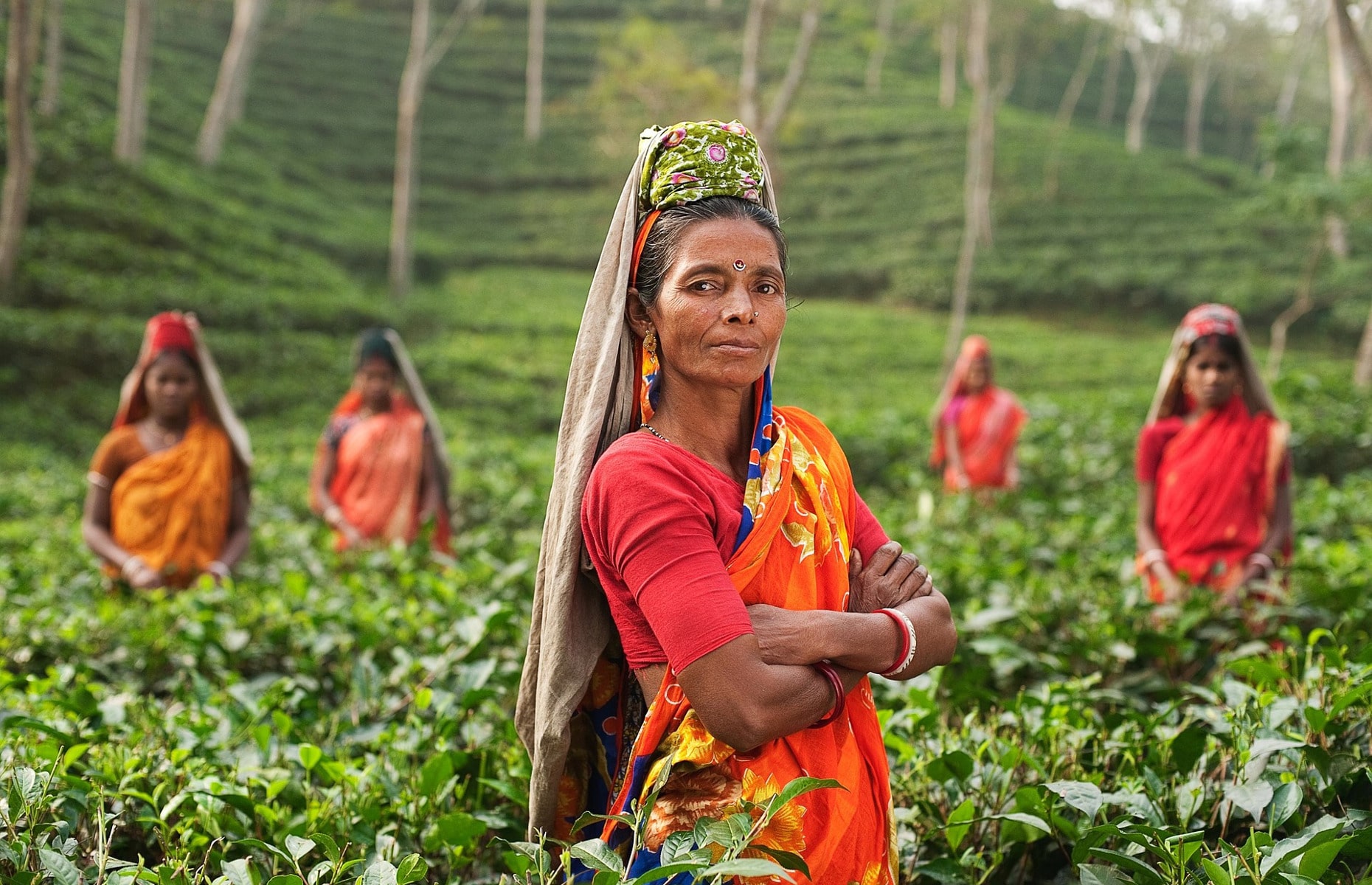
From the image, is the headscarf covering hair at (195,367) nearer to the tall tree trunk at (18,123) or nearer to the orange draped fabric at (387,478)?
the orange draped fabric at (387,478)

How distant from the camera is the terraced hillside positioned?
1563 cm

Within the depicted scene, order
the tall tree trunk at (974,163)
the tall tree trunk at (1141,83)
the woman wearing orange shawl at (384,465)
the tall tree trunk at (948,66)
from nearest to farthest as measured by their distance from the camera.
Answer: the woman wearing orange shawl at (384,465), the tall tree trunk at (974,163), the tall tree trunk at (1141,83), the tall tree trunk at (948,66)

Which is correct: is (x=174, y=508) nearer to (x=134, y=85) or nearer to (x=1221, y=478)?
(x=1221, y=478)

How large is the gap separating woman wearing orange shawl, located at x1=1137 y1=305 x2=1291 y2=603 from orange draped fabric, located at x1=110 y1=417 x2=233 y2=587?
3542 mm

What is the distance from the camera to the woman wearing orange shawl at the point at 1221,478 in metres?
4.00

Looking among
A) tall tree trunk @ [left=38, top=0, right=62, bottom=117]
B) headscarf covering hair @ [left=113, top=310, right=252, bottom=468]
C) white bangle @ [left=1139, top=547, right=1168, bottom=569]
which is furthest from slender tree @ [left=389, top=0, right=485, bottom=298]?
white bangle @ [left=1139, top=547, right=1168, bottom=569]

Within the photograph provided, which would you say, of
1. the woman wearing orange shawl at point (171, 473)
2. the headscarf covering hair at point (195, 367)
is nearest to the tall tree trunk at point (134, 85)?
the headscarf covering hair at point (195, 367)

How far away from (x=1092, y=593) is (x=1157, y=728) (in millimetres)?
1688

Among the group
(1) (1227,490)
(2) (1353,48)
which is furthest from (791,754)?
(2) (1353,48)

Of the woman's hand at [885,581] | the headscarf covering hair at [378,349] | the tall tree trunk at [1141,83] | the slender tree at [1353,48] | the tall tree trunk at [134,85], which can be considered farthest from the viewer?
the tall tree trunk at [1141,83]

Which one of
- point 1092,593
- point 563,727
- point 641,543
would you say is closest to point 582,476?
point 641,543

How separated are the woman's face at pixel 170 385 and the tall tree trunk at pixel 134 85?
1519 cm

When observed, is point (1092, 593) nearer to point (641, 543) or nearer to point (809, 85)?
point (641, 543)

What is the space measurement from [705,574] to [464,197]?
1179 inches
